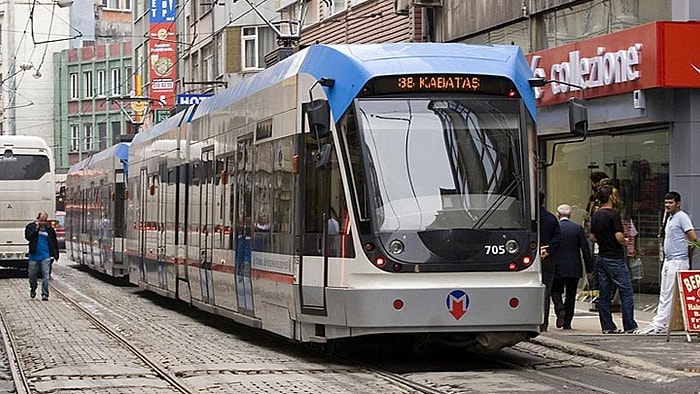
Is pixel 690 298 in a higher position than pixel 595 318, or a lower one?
higher

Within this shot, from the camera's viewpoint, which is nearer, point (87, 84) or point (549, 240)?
point (549, 240)

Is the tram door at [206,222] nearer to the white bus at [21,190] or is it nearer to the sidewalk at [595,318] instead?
the sidewalk at [595,318]

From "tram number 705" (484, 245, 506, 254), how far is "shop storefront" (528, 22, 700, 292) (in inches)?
241

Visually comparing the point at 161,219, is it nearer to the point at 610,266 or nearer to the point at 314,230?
the point at 610,266

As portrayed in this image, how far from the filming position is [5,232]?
3416cm

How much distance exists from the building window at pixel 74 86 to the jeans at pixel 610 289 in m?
67.6

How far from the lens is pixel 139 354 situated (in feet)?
52.4

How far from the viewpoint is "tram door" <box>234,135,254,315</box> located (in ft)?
55.2

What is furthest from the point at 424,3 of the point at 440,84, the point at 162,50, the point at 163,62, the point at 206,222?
the point at 163,62

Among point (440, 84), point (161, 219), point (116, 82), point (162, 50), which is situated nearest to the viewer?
point (440, 84)

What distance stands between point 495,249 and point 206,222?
23.1 feet

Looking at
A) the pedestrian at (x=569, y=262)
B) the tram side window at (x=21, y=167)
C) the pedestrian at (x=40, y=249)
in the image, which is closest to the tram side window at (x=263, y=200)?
the pedestrian at (x=569, y=262)

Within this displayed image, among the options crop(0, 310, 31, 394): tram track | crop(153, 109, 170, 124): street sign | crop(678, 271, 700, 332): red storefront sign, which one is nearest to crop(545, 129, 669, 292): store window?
crop(678, 271, 700, 332): red storefront sign

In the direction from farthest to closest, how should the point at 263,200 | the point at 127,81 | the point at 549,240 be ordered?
the point at 127,81
the point at 549,240
the point at 263,200
